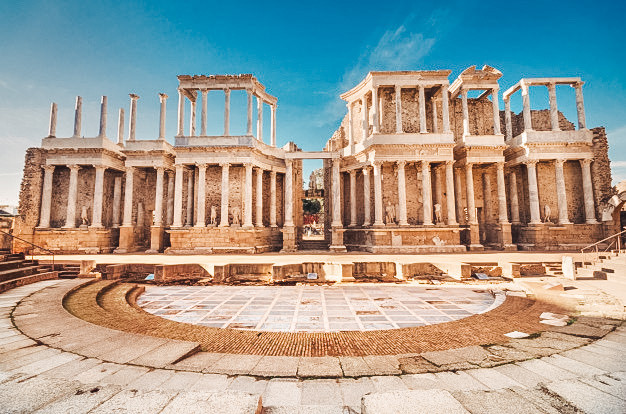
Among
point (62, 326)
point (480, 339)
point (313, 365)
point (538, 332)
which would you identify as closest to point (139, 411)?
point (313, 365)

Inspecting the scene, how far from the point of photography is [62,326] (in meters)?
4.38

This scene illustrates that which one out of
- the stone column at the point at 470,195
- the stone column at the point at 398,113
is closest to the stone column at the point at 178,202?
the stone column at the point at 398,113

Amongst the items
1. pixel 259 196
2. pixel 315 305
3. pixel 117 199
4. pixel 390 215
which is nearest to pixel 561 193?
pixel 390 215

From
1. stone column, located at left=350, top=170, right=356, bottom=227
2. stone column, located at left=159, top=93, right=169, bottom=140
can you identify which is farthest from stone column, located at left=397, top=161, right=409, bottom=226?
stone column, located at left=159, top=93, right=169, bottom=140

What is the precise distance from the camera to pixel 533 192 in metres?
20.9

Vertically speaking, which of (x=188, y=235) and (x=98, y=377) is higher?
(x=188, y=235)

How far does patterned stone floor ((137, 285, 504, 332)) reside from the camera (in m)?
5.64

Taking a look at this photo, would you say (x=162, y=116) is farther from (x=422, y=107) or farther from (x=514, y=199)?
(x=514, y=199)

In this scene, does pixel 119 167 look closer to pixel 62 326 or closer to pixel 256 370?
pixel 62 326

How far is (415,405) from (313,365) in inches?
51.0

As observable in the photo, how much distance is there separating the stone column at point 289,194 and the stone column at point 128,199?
1233 cm

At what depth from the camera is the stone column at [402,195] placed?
65.7 feet

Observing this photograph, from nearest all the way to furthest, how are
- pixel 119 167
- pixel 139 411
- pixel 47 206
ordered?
pixel 139 411
pixel 47 206
pixel 119 167

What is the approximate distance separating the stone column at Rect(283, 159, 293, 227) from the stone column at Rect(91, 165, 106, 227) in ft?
47.4
